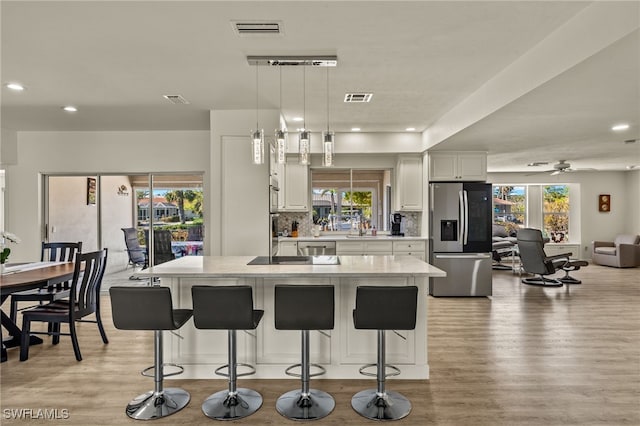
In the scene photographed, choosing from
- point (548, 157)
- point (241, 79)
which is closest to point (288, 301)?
point (241, 79)

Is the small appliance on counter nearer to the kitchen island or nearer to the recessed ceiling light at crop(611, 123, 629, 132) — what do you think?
the recessed ceiling light at crop(611, 123, 629, 132)

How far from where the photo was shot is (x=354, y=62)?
124 inches


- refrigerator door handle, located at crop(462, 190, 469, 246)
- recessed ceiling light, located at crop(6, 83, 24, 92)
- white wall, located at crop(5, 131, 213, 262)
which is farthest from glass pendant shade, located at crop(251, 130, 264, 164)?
refrigerator door handle, located at crop(462, 190, 469, 246)

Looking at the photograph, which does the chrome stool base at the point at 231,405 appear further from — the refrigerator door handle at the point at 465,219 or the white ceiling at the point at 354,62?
the refrigerator door handle at the point at 465,219

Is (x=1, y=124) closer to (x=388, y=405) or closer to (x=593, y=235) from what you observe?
(x=388, y=405)

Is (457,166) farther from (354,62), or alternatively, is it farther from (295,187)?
(354,62)

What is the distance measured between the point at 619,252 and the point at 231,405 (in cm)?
993

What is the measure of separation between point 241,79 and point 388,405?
3013 mm

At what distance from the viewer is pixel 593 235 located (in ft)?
33.0

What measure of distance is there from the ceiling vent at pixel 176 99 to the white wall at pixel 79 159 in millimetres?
1606

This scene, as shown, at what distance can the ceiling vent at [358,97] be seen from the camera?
4004 mm

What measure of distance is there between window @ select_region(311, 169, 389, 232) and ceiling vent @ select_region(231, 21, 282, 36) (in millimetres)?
4162

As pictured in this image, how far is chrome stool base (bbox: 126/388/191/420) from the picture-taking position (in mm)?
2451

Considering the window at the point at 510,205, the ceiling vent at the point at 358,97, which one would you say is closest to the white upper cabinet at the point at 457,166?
the ceiling vent at the point at 358,97
